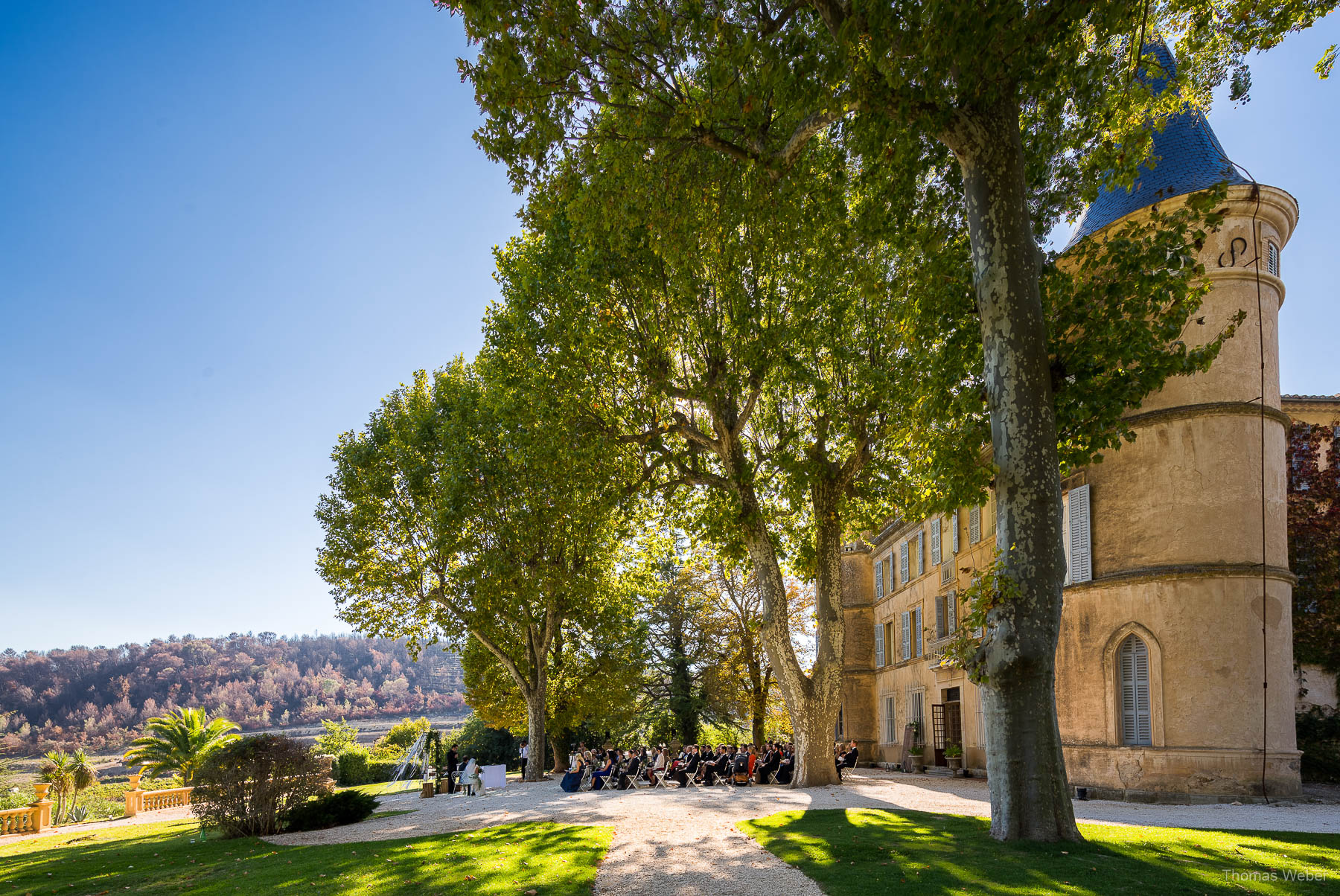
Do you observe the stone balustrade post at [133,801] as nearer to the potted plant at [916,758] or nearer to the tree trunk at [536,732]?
the tree trunk at [536,732]

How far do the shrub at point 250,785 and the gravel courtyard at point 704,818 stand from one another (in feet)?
2.64

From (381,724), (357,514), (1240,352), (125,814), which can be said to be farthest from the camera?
(381,724)

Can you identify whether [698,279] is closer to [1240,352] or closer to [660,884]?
[1240,352]

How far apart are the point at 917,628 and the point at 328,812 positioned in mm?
22523

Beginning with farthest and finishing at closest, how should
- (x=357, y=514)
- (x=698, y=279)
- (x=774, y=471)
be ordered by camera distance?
1. (x=357, y=514)
2. (x=774, y=471)
3. (x=698, y=279)

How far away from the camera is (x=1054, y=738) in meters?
9.28

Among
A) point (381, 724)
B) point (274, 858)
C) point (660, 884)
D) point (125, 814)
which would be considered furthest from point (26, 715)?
point (660, 884)

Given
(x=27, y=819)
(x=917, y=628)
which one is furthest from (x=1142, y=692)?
(x=27, y=819)

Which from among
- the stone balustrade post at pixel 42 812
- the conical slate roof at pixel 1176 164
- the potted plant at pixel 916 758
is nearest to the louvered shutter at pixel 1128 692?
the conical slate roof at pixel 1176 164

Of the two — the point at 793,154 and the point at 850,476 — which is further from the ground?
the point at 793,154

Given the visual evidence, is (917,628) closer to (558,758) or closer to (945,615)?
(945,615)

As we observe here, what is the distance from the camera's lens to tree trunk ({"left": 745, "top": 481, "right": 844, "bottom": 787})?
735 inches

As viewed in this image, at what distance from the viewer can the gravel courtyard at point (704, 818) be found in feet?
29.1

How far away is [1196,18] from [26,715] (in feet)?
444
